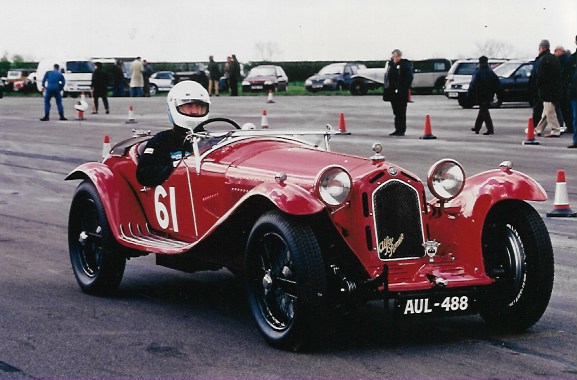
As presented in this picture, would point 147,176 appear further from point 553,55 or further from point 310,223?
point 553,55

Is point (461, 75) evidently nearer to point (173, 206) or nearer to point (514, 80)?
point (514, 80)

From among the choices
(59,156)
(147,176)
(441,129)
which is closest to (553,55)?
(441,129)

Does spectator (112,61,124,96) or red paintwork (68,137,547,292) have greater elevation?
red paintwork (68,137,547,292)

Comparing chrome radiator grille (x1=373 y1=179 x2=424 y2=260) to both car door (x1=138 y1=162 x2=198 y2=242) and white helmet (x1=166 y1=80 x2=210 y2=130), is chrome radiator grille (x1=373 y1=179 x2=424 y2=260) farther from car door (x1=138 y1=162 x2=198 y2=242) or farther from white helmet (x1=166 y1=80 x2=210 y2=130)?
white helmet (x1=166 y1=80 x2=210 y2=130)

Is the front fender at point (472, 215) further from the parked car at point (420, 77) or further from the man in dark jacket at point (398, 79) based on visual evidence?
the parked car at point (420, 77)

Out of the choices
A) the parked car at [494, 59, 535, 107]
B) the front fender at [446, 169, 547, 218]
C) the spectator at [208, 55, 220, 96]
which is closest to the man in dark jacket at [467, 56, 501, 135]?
the parked car at [494, 59, 535, 107]

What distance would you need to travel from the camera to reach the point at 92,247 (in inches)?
332

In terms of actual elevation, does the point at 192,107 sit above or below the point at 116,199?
above

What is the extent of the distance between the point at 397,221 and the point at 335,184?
1.58ft

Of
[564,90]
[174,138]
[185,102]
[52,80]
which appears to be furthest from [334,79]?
[174,138]

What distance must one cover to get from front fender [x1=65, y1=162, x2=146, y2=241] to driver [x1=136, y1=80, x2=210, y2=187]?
25 centimetres

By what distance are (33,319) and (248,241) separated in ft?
5.54

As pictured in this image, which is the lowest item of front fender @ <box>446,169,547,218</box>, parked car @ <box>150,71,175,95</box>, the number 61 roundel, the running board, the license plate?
parked car @ <box>150,71,175,95</box>

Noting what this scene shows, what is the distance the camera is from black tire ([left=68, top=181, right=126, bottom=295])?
8062 mm
